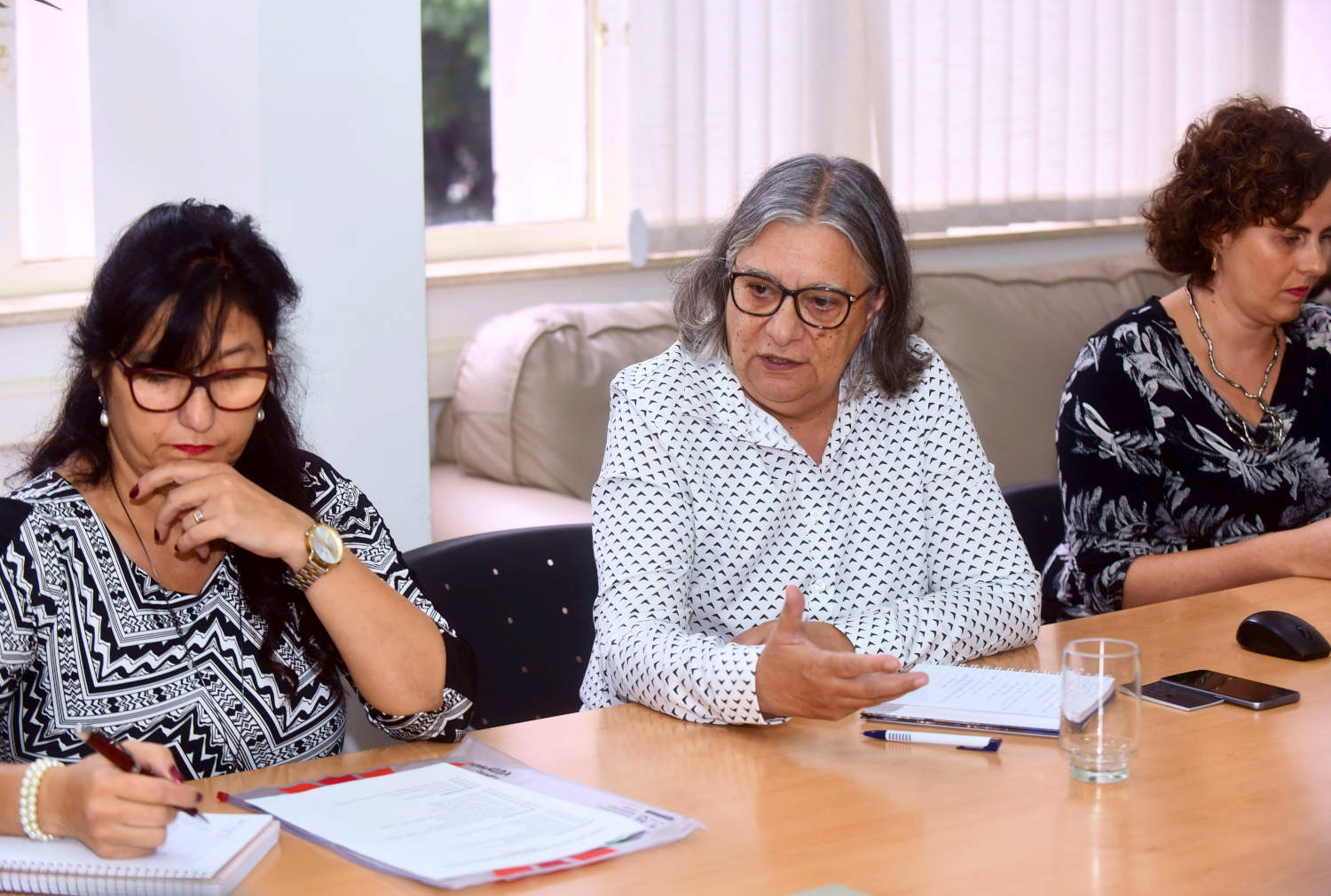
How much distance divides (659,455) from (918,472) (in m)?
0.38

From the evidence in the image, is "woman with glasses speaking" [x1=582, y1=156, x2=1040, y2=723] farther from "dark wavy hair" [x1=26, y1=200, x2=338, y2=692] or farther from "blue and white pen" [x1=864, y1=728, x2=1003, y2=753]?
"dark wavy hair" [x1=26, y1=200, x2=338, y2=692]

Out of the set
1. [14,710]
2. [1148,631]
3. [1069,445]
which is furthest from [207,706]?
[1069,445]

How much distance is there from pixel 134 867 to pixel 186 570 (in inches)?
20.7

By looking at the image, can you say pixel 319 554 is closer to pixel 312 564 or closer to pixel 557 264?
pixel 312 564

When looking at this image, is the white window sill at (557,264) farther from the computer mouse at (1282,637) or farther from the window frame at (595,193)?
the computer mouse at (1282,637)

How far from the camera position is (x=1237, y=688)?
1655 mm

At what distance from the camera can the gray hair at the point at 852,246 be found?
1927 mm

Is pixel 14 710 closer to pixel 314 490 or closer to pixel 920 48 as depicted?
pixel 314 490

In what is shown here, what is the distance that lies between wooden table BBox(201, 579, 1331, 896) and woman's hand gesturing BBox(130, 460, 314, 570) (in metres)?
0.23

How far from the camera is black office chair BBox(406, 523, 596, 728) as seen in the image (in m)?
1.87

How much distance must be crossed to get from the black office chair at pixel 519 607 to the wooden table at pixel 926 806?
33cm

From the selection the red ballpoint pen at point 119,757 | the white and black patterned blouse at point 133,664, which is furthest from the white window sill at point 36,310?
the red ballpoint pen at point 119,757

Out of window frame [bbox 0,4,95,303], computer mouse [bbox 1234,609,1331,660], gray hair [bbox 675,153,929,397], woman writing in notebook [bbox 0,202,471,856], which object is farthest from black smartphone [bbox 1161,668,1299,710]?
window frame [bbox 0,4,95,303]

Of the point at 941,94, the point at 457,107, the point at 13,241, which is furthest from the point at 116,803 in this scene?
the point at 941,94
